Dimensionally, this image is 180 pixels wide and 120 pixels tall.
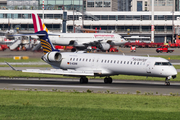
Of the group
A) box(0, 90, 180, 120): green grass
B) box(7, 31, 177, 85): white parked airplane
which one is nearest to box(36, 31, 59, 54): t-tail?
box(7, 31, 177, 85): white parked airplane

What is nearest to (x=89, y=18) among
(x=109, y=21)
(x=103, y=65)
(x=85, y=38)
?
(x=109, y=21)

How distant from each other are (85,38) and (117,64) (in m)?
64.5

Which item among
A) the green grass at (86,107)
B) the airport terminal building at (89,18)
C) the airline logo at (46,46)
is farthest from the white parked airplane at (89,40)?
the green grass at (86,107)

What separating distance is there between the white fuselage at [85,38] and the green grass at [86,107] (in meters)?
72.7

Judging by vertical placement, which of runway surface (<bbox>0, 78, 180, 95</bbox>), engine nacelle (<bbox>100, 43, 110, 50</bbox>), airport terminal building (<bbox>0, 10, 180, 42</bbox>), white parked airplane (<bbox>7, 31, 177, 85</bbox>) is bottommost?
runway surface (<bbox>0, 78, 180, 95</bbox>)

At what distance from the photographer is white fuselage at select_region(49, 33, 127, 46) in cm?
9938

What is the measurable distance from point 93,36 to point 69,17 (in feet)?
195

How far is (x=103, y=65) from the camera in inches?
1480

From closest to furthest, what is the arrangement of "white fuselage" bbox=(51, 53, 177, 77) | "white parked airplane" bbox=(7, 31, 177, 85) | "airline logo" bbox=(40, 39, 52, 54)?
"white fuselage" bbox=(51, 53, 177, 77) < "white parked airplane" bbox=(7, 31, 177, 85) < "airline logo" bbox=(40, 39, 52, 54)

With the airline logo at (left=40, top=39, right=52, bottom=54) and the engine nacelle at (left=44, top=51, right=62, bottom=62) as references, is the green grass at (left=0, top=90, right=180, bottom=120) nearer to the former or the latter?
the engine nacelle at (left=44, top=51, right=62, bottom=62)

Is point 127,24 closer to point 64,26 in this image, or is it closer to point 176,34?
point 176,34

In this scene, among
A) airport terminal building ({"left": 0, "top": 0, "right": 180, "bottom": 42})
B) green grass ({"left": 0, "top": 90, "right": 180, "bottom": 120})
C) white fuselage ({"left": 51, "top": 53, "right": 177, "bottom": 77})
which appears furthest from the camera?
airport terminal building ({"left": 0, "top": 0, "right": 180, "bottom": 42})

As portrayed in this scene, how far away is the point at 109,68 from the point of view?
37.1 m

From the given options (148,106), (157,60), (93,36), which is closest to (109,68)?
(157,60)
